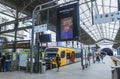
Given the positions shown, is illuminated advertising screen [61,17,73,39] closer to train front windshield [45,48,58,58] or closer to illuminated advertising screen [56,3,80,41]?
illuminated advertising screen [56,3,80,41]

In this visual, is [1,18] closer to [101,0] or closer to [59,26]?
[101,0]

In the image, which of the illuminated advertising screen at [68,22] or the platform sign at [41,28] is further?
the platform sign at [41,28]

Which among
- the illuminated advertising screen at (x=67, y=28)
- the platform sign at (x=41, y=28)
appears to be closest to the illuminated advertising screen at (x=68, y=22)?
the illuminated advertising screen at (x=67, y=28)

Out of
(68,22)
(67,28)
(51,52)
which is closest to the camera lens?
(68,22)

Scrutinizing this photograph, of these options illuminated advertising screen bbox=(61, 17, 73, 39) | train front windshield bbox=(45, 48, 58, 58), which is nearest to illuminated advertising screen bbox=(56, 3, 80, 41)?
illuminated advertising screen bbox=(61, 17, 73, 39)

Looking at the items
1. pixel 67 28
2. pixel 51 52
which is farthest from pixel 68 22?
pixel 51 52

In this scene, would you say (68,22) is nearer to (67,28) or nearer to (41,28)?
(67,28)

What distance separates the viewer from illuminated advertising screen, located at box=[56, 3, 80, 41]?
1220 centimetres

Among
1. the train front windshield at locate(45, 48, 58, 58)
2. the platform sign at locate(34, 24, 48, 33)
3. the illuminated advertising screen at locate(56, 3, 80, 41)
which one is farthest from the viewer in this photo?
the train front windshield at locate(45, 48, 58, 58)

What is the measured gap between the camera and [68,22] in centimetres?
1264

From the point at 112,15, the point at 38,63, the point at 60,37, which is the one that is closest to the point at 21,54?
the point at 38,63

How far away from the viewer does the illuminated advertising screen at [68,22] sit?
12.2m

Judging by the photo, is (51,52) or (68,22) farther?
(51,52)

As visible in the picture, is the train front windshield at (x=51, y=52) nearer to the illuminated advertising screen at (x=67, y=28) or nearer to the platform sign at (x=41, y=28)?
the platform sign at (x=41, y=28)
